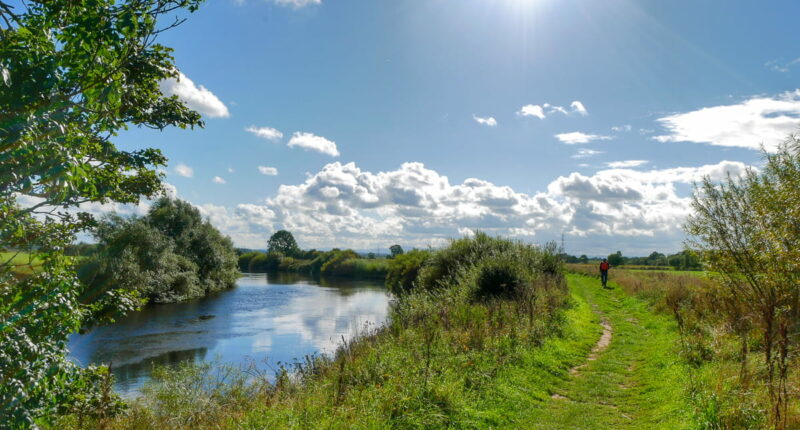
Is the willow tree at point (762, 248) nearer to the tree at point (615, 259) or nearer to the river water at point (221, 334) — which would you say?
the river water at point (221, 334)

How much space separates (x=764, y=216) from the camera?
10.0m

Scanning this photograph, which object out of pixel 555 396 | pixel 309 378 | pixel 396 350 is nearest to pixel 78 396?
pixel 309 378

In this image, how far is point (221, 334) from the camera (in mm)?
23094

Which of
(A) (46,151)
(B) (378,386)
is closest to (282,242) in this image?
(B) (378,386)

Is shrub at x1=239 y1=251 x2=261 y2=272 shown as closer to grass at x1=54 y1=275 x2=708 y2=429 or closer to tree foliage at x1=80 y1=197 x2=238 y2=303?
tree foliage at x1=80 y1=197 x2=238 y2=303

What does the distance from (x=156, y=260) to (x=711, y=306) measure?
35.5 metres

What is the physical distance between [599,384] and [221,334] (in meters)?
18.9

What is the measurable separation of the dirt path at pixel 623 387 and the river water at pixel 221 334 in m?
6.14

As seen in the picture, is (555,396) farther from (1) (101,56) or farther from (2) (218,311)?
(2) (218,311)

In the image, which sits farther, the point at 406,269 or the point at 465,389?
the point at 406,269

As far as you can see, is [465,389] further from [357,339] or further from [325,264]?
[325,264]

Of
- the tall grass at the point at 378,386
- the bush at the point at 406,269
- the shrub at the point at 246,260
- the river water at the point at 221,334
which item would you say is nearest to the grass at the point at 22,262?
the tall grass at the point at 378,386

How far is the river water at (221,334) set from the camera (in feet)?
56.7

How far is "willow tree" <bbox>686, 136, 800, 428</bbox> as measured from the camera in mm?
7406
